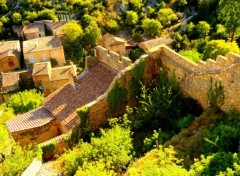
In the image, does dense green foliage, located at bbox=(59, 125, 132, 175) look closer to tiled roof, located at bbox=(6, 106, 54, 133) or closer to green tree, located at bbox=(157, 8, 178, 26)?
tiled roof, located at bbox=(6, 106, 54, 133)

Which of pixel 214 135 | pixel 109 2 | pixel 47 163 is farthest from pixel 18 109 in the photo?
pixel 109 2

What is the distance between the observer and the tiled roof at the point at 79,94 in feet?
65.0

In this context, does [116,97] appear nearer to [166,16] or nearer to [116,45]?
[116,45]

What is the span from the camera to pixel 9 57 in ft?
157

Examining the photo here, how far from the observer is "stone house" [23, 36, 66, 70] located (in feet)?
154

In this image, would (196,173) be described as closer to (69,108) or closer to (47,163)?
(47,163)

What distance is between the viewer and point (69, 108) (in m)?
20.0

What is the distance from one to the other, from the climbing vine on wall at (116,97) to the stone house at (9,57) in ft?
114

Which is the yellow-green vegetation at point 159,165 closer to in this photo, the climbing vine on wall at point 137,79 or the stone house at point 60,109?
the climbing vine on wall at point 137,79

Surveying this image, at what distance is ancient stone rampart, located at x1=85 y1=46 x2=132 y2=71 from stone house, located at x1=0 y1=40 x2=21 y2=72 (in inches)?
1162

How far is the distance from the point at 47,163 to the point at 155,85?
24.3 ft

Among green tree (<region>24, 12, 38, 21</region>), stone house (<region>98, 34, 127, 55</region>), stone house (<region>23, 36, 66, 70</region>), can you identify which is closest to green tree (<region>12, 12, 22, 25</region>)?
green tree (<region>24, 12, 38, 21</region>)

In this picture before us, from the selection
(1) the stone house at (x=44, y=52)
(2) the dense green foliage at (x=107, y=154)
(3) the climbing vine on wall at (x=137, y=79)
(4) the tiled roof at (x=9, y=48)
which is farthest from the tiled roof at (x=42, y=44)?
(2) the dense green foliage at (x=107, y=154)

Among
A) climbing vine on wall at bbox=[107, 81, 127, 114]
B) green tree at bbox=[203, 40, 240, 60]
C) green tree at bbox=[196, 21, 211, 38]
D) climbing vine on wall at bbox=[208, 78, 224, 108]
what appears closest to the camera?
climbing vine on wall at bbox=[208, 78, 224, 108]
